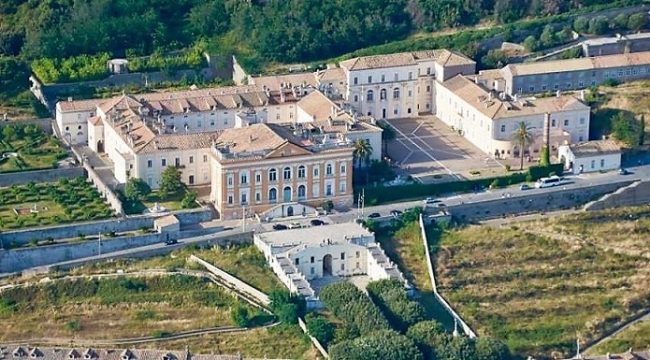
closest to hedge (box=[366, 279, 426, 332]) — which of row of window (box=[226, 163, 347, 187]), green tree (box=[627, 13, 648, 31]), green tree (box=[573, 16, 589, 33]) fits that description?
row of window (box=[226, 163, 347, 187])

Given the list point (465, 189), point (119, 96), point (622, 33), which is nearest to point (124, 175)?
point (119, 96)

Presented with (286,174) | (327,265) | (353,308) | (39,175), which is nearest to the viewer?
(353,308)

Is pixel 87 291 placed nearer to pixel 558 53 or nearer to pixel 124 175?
pixel 124 175

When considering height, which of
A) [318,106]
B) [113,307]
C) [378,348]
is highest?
[318,106]

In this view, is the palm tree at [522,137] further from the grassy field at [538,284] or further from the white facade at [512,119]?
the grassy field at [538,284]

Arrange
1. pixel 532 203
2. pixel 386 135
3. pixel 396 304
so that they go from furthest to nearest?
1. pixel 386 135
2. pixel 532 203
3. pixel 396 304

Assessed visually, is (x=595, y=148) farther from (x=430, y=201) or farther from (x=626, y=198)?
(x=430, y=201)

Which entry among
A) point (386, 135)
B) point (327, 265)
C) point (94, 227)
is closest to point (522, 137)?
point (386, 135)

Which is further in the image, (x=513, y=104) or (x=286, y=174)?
(x=513, y=104)
